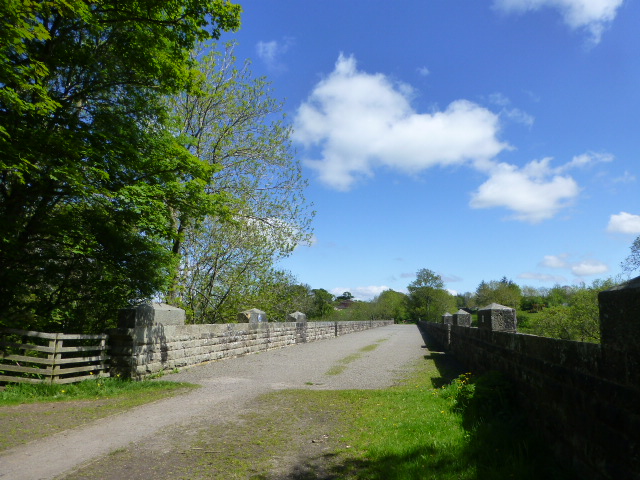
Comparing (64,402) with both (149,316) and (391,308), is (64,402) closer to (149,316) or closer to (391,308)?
(149,316)

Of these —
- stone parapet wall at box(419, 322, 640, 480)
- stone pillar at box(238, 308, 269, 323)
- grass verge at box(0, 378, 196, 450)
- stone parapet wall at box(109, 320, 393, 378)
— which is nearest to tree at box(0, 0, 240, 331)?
stone parapet wall at box(109, 320, 393, 378)

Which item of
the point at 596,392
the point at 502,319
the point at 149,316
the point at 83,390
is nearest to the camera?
the point at 596,392

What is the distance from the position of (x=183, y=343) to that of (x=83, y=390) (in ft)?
11.3

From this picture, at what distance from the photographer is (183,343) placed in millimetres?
11062

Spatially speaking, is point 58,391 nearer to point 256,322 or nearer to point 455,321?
point 256,322

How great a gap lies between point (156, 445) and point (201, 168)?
7031mm

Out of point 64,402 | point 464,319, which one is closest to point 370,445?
point 64,402

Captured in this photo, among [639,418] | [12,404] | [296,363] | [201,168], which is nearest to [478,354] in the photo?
[296,363]

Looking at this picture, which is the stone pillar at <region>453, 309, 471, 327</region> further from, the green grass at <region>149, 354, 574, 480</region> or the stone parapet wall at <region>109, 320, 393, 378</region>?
the green grass at <region>149, 354, 574, 480</region>

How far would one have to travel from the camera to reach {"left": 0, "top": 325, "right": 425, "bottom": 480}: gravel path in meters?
4.34

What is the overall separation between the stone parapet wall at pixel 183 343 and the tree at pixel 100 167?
1279mm

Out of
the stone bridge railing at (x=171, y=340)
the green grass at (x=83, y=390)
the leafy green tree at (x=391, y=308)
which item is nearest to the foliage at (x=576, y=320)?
the stone bridge railing at (x=171, y=340)

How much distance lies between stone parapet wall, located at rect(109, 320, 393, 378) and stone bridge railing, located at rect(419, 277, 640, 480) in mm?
7517

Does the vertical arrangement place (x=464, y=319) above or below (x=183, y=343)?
above
